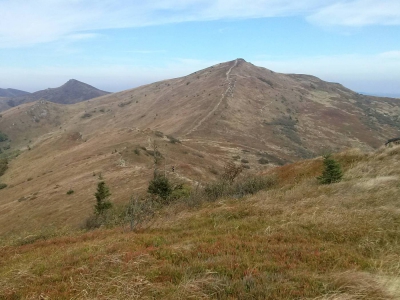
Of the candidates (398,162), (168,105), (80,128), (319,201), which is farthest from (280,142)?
(80,128)

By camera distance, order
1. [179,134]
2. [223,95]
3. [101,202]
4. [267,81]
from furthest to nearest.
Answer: [267,81] → [223,95] → [179,134] → [101,202]

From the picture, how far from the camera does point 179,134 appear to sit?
5891 centimetres

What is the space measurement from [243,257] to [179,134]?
2045 inches

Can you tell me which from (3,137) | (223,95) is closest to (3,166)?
(223,95)

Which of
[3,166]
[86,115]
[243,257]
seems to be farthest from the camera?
[86,115]

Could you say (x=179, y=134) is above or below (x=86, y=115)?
below

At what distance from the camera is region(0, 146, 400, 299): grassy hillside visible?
586 centimetres

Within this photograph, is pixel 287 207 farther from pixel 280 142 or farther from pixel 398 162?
pixel 280 142

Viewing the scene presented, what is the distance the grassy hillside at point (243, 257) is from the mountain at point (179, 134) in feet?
37.7

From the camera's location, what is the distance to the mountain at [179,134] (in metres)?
30.9

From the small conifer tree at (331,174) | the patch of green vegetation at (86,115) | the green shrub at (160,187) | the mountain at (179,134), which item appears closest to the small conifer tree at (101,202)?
the mountain at (179,134)

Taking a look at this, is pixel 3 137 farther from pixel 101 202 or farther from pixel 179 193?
pixel 179 193

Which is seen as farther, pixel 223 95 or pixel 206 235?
pixel 223 95

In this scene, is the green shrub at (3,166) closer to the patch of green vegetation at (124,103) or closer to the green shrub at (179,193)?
the green shrub at (179,193)
